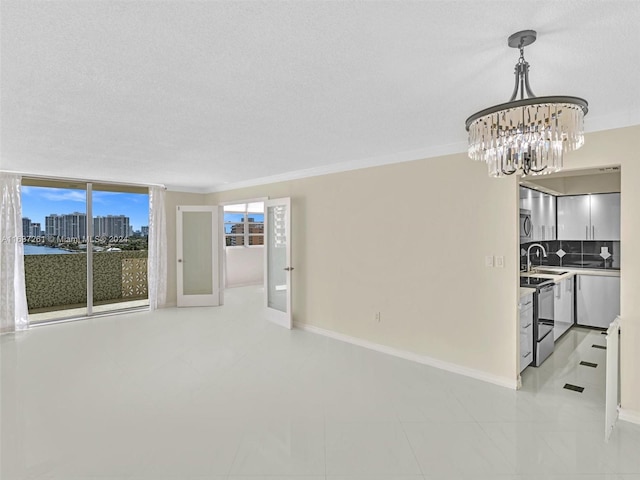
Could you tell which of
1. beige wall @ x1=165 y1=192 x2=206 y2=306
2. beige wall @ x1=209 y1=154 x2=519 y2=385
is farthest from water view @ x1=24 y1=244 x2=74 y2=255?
beige wall @ x1=209 y1=154 x2=519 y2=385

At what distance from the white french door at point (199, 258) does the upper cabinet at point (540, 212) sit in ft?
17.5

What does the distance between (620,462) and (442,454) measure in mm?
1098

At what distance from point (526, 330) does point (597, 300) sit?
239 cm

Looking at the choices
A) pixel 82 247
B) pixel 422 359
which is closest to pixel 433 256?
pixel 422 359

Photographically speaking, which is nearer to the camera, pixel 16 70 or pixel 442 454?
pixel 16 70

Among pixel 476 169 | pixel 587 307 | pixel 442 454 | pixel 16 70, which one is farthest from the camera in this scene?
pixel 587 307

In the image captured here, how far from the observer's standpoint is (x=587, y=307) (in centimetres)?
523

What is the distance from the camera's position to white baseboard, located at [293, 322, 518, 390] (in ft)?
11.2

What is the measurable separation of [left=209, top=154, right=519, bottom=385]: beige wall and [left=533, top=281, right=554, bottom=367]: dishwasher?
2.28 feet

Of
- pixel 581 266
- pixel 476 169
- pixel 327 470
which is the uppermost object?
pixel 476 169

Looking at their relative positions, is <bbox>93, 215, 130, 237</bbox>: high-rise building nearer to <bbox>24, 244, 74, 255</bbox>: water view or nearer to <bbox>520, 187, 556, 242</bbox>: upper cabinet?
<bbox>24, 244, 74, 255</bbox>: water view

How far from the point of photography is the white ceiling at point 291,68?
1.53 metres

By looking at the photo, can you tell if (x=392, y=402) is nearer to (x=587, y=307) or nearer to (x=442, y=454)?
(x=442, y=454)

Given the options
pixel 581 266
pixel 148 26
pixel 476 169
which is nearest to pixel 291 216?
pixel 476 169
